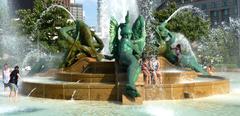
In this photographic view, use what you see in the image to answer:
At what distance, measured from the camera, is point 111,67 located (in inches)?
707

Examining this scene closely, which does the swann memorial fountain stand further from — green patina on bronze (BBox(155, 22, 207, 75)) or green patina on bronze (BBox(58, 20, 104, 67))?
green patina on bronze (BBox(155, 22, 207, 75))

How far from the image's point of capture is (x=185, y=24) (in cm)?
4744

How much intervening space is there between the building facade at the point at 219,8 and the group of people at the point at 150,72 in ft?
248

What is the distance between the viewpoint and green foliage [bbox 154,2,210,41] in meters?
47.2

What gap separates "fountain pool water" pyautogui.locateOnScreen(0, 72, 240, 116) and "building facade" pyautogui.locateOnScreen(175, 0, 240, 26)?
76.7 m

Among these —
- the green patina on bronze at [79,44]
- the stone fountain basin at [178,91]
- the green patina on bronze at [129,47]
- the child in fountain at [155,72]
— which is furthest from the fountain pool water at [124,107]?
the green patina on bronze at [79,44]

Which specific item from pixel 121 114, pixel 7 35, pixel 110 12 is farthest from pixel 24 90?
pixel 7 35

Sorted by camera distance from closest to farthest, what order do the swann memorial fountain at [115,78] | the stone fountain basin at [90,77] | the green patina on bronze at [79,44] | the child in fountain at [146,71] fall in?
1. the swann memorial fountain at [115,78]
2. the child in fountain at [146,71]
3. the stone fountain basin at [90,77]
4. the green patina on bronze at [79,44]

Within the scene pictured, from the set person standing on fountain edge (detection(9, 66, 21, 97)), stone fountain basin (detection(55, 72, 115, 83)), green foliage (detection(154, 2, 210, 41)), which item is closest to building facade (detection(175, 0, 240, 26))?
green foliage (detection(154, 2, 210, 41))

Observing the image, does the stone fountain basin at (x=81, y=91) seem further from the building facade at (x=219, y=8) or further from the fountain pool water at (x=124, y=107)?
the building facade at (x=219, y=8)

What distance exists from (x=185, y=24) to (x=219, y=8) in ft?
160

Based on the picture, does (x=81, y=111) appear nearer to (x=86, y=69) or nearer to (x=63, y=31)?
(x=86, y=69)

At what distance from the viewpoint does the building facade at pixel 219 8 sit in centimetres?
8944

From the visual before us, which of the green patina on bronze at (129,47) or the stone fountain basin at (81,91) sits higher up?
the green patina on bronze at (129,47)
